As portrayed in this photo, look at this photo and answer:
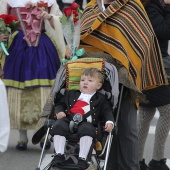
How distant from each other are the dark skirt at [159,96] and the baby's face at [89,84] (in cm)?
122

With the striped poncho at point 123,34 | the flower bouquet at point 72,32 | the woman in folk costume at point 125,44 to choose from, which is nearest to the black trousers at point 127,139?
the woman in folk costume at point 125,44

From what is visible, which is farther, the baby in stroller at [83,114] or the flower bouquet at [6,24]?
the flower bouquet at [6,24]

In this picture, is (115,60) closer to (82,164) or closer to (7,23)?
(82,164)

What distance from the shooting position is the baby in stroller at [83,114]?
6344 mm

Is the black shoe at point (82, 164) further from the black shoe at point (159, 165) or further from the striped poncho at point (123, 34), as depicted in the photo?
the black shoe at point (159, 165)

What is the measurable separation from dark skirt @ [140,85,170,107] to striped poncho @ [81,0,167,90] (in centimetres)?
65

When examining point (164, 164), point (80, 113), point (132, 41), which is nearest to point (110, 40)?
point (132, 41)

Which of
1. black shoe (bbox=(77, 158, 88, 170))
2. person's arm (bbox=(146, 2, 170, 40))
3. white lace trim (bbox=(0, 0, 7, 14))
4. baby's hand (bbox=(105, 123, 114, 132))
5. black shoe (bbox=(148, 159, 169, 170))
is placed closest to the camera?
black shoe (bbox=(77, 158, 88, 170))

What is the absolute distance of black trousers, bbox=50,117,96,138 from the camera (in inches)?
251

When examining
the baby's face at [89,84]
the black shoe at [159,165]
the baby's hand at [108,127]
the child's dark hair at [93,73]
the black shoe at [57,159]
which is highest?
the child's dark hair at [93,73]

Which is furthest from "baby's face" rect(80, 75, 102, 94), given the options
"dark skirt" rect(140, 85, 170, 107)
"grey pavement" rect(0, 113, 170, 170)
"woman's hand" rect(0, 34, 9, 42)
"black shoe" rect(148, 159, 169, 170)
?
"woman's hand" rect(0, 34, 9, 42)

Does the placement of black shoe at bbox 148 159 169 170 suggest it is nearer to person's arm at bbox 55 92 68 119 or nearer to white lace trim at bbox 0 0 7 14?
person's arm at bbox 55 92 68 119

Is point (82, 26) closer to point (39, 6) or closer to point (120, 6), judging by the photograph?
point (120, 6)

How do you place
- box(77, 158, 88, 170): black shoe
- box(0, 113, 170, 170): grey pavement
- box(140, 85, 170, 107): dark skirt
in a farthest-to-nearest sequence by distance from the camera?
box(0, 113, 170, 170): grey pavement, box(140, 85, 170, 107): dark skirt, box(77, 158, 88, 170): black shoe
